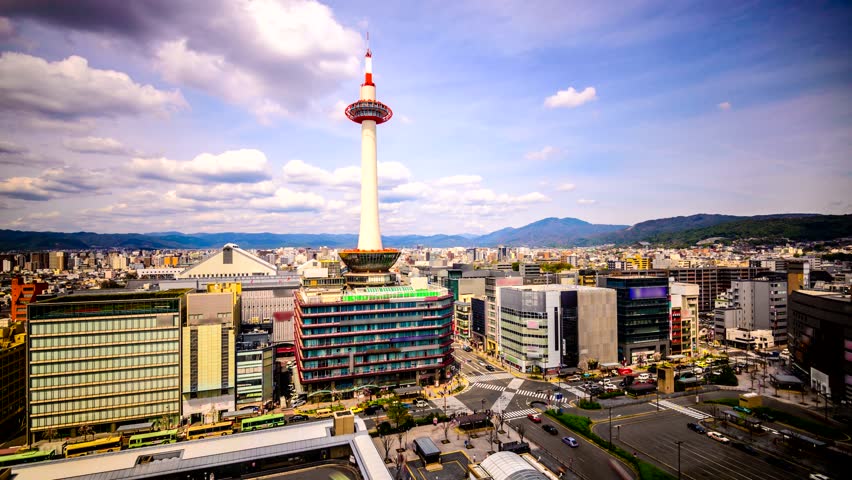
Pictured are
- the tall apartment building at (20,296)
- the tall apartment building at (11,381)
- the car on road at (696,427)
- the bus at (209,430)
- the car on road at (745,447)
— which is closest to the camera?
the car on road at (745,447)

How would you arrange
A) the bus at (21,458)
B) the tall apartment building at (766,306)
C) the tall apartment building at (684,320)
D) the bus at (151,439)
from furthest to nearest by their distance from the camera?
the tall apartment building at (766,306) < the tall apartment building at (684,320) < the bus at (151,439) < the bus at (21,458)

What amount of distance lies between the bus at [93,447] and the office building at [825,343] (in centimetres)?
9247

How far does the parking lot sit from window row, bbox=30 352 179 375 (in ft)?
197

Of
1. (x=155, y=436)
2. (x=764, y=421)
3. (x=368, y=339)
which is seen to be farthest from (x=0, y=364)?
(x=764, y=421)

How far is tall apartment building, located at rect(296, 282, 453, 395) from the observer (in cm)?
7181

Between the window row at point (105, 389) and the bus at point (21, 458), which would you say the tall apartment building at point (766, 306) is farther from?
the bus at point (21, 458)

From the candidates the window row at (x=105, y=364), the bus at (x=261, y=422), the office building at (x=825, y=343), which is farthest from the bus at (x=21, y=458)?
the office building at (x=825, y=343)

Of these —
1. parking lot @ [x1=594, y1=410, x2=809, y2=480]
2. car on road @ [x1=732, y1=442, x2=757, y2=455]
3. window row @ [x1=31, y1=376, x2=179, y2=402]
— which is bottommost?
parking lot @ [x1=594, y1=410, x2=809, y2=480]

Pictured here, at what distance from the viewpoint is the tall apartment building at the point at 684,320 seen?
96.2 metres

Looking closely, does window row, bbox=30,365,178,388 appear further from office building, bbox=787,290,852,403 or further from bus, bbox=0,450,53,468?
office building, bbox=787,290,852,403

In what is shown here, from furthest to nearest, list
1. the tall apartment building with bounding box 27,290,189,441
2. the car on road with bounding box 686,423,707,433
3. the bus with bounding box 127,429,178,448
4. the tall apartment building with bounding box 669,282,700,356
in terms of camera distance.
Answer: the tall apartment building with bounding box 669,282,700,356, the tall apartment building with bounding box 27,290,189,441, the car on road with bounding box 686,423,707,433, the bus with bounding box 127,429,178,448

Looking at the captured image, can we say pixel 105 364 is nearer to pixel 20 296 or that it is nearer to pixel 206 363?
pixel 206 363

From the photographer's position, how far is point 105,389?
5844 cm

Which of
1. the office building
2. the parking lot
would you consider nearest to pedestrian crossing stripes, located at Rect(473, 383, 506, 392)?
the parking lot
